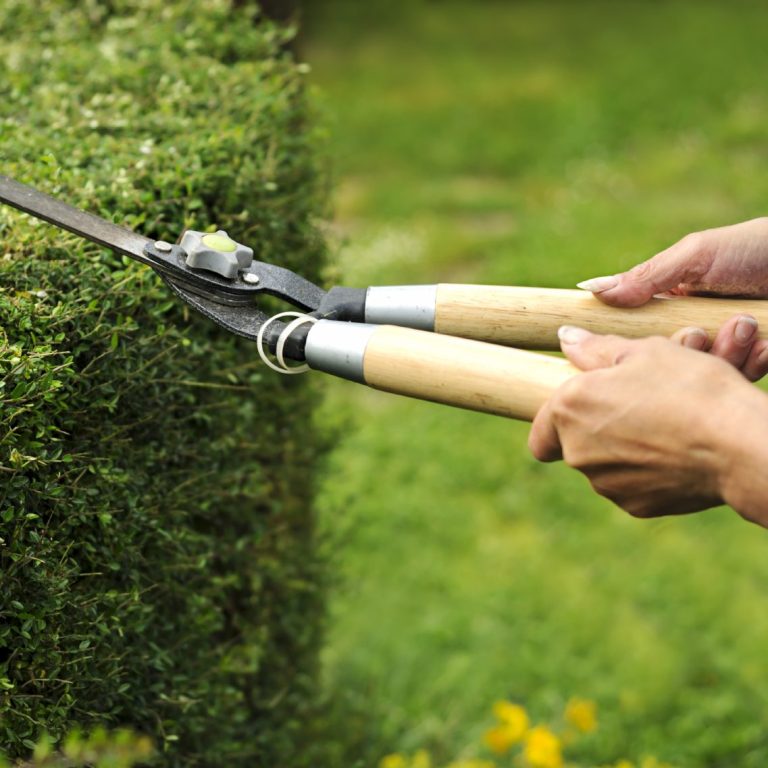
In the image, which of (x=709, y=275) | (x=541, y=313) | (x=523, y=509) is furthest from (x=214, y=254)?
(x=523, y=509)

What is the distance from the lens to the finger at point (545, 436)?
5.56 feet

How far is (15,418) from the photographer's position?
6.01 feet

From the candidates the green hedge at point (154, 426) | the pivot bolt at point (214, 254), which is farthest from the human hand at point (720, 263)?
the green hedge at point (154, 426)

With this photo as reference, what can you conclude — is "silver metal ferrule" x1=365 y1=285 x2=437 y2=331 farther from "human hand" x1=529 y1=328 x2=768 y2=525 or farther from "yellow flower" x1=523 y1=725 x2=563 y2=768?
"yellow flower" x1=523 y1=725 x2=563 y2=768

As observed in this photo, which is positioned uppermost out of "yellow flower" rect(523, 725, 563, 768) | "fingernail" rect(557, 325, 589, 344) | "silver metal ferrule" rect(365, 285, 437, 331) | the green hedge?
"fingernail" rect(557, 325, 589, 344)

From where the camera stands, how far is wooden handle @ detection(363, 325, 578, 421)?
5.68 ft

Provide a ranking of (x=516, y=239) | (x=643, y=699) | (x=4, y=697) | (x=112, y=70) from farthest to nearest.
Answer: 1. (x=516, y=239)
2. (x=643, y=699)
3. (x=112, y=70)
4. (x=4, y=697)

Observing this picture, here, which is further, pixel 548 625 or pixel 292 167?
pixel 548 625

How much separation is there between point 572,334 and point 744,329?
1.04 ft

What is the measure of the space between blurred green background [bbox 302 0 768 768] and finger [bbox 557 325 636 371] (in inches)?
62.0

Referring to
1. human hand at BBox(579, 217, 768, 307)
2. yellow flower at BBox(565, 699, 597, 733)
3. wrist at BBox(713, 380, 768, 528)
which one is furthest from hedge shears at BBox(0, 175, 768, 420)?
yellow flower at BBox(565, 699, 597, 733)

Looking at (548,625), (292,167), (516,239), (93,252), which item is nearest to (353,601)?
(548,625)

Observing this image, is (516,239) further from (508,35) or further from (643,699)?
(508,35)

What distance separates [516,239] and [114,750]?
268 inches
